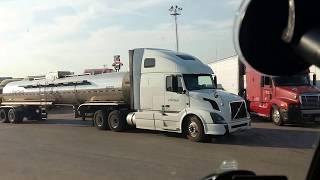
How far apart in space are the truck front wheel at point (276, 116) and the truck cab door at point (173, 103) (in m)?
5.67

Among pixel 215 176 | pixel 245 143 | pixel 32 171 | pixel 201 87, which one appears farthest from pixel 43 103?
pixel 215 176

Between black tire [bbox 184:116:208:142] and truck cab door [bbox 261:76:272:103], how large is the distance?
6696mm

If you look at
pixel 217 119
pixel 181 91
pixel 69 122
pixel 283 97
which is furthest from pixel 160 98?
pixel 69 122

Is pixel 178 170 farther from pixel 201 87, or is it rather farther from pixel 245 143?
pixel 201 87

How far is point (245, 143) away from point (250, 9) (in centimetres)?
1485

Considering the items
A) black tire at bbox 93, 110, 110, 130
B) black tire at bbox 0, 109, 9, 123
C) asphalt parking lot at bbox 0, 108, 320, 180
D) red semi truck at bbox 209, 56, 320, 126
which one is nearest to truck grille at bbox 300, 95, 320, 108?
red semi truck at bbox 209, 56, 320, 126

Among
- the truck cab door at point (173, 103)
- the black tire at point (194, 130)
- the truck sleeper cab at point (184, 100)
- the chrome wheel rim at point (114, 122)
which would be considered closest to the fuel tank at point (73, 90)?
the chrome wheel rim at point (114, 122)

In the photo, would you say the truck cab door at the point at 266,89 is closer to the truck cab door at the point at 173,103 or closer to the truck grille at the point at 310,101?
the truck grille at the point at 310,101

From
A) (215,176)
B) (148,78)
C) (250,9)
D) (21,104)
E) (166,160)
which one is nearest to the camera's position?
(250,9)

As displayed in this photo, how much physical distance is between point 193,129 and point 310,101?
666 centimetres

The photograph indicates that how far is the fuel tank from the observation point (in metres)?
21.3

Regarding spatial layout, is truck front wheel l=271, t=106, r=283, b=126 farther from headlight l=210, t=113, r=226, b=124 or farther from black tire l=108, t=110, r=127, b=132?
black tire l=108, t=110, r=127, b=132

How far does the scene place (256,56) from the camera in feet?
6.81

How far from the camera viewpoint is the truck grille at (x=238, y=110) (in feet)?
56.4
